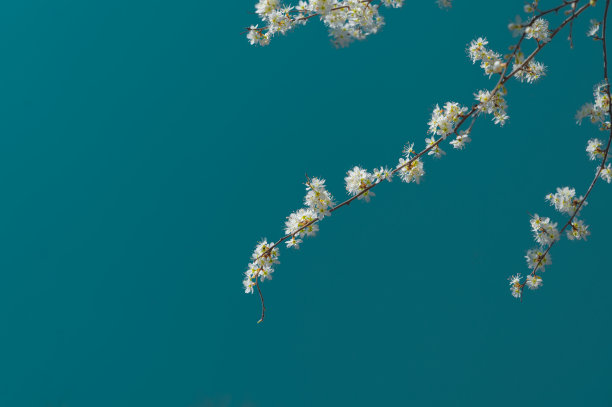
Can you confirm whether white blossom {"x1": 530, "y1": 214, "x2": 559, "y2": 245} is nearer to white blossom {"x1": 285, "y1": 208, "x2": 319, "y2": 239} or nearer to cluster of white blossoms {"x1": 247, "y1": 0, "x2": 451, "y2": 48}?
white blossom {"x1": 285, "y1": 208, "x2": 319, "y2": 239}

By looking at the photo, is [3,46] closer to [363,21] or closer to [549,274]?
[363,21]

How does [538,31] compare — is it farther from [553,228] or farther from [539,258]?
[539,258]

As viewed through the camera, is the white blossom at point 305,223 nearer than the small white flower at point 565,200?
Yes

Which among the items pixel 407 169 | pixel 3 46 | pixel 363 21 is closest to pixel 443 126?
pixel 407 169

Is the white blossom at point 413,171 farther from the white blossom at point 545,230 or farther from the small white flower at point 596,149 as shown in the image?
the small white flower at point 596,149

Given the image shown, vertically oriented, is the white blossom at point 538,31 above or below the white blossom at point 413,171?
above

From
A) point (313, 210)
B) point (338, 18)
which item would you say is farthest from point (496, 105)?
point (313, 210)

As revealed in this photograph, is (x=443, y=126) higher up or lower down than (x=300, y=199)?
lower down

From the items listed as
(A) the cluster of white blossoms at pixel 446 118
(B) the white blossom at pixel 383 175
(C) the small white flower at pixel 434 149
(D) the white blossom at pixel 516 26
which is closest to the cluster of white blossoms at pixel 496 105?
(A) the cluster of white blossoms at pixel 446 118
